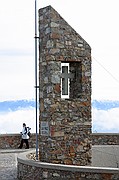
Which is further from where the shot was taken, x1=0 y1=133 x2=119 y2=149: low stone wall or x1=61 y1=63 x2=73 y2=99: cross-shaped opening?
x1=0 y1=133 x2=119 y2=149: low stone wall

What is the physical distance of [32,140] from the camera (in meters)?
26.6

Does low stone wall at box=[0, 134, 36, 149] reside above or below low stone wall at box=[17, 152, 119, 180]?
above

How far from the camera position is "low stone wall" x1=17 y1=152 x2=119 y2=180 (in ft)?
41.4

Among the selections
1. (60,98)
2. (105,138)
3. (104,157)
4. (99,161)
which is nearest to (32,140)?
(105,138)

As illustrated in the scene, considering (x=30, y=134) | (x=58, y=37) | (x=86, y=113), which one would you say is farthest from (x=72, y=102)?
(x=30, y=134)

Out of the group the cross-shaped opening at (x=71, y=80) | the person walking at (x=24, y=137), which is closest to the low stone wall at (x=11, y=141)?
the person walking at (x=24, y=137)

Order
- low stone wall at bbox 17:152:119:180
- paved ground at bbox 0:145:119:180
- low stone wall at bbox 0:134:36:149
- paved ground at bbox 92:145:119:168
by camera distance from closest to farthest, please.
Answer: low stone wall at bbox 17:152:119:180
paved ground at bbox 0:145:119:180
paved ground at bbox 92:145:119:168
low stone wall at bbox 0:134:36:149

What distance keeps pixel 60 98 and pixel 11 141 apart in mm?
11844

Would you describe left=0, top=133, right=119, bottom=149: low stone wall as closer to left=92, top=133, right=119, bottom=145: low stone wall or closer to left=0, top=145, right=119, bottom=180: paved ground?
left=92, top=133, right=119, bottom=145: low stone wall

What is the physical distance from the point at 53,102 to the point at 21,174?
219 centimetres

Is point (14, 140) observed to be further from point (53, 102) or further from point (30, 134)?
point (53, 102)

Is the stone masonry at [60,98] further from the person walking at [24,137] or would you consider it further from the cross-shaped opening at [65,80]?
the person walking at [24,137]

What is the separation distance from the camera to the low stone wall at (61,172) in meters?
12.6

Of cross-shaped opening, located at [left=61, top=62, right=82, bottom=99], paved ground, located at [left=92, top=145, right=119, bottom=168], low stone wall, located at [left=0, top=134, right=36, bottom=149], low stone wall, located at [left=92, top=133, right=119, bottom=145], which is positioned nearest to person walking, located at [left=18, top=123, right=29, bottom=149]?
low stone wall, located at [left=0, top=134, right=36, bottom=149]
